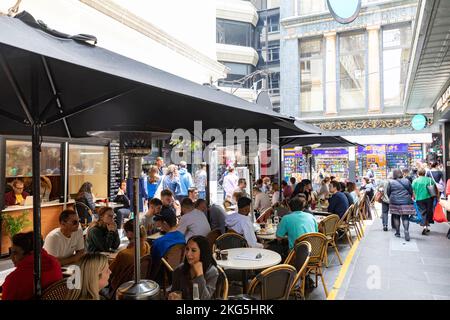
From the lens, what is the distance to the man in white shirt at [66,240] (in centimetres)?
470

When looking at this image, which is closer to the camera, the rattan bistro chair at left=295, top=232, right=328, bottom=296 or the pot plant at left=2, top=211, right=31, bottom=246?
the rattan bistro chair at left=295, top=232, right=328, bottom=296

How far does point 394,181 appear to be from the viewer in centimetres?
909

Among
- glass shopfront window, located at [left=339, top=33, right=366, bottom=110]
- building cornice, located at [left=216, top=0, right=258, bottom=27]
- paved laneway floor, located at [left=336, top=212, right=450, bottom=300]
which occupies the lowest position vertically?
paved laneway floor, located at [left=336, top=212, right=450, bottom=300]

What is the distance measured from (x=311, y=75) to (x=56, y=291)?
20463mm

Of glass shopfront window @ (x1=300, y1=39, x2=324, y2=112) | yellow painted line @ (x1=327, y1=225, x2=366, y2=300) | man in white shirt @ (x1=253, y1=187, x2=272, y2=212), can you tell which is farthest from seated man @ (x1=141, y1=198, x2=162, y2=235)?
glass shopfront window @ (x1=300, y1=39, x2=324, y2=112)

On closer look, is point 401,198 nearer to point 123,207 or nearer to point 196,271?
point 196,271

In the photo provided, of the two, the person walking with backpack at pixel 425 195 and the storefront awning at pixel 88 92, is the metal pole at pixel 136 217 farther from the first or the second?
the person walking with backpack at pixel 425 195

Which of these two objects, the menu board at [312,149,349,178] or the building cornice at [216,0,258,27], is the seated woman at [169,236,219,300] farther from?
the building cornice at [216,0,258,27]

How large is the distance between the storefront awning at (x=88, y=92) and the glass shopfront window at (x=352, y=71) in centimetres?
1625

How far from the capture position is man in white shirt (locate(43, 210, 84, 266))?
4.70 metres

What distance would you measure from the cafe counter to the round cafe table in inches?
202
